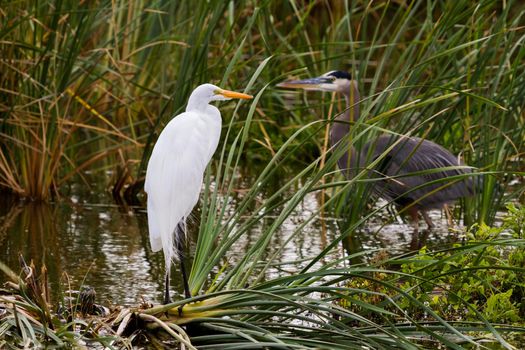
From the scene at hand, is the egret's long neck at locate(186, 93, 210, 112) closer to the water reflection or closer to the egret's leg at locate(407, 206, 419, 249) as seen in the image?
the water reflection

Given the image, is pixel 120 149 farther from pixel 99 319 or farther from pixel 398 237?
pixel 99 319

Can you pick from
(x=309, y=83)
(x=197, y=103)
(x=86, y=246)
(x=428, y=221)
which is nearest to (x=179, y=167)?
(x=197, y=103)

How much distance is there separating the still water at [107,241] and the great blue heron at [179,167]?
70 centimetres

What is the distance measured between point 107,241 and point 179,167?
2.06m

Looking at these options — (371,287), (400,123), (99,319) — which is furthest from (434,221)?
(99,319)

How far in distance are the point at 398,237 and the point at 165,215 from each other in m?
2.69

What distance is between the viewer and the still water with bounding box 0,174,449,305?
5406mm

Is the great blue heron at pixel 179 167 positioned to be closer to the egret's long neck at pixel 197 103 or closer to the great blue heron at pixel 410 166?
the egret's long neck at pixel 197 103

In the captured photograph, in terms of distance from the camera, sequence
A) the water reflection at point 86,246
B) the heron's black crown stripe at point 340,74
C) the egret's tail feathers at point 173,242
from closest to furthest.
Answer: the egret's tail feathers at point 173,242
the water reflection at point 86,246
the heron's black crown stripe at point 340,74

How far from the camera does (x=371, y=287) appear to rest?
4.66 meters

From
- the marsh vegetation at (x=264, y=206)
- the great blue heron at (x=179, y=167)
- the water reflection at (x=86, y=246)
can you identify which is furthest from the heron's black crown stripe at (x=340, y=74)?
the great blue heron at (x=179, y=167)

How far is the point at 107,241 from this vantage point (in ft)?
21.0

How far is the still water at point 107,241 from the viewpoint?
5.41m

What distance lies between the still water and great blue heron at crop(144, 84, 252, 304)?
2.28 feet
